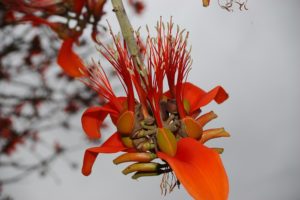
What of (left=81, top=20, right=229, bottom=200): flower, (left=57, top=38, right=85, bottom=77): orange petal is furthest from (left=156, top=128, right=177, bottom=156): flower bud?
(left=57, top=38, right=85, bottom=77): orange petal

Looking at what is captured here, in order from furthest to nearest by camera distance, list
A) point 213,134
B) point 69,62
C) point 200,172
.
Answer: point 69,62
point 213,134
point 200,172

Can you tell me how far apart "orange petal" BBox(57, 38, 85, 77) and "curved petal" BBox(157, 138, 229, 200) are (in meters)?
0.21

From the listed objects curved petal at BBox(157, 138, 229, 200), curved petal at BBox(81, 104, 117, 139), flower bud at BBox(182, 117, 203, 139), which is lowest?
curved petal at BBox(157, 138, 229, 200)

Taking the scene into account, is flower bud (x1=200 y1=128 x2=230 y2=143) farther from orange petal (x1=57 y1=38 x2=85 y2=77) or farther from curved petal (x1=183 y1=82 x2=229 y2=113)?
orange petal (x1=57 y1=38 x2=85 y2=77)

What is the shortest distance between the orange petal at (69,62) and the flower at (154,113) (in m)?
0.05

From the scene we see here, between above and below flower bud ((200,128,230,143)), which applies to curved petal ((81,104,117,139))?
above

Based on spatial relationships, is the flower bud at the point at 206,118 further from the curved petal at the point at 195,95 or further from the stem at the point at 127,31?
the stem at the point at 127,31

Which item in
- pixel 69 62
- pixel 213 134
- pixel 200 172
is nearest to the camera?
pixel 200 172

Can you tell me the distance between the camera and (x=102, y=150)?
1.62 ft

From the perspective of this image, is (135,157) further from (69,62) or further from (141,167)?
(69,62)

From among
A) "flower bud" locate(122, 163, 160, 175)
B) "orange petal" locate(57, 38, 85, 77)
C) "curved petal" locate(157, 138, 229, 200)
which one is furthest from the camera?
"orange petal" locate(57, 38, 85, 77)

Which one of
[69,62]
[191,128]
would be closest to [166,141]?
[191,128]

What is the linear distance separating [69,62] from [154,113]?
0.18 meters

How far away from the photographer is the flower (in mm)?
497
